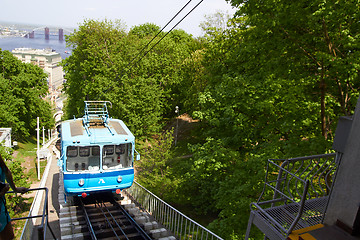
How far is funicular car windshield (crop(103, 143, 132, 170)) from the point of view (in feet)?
41.1

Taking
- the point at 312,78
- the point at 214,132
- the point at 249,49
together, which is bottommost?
the point at 214,132

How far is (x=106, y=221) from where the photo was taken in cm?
1104

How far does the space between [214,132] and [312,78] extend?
6439mm

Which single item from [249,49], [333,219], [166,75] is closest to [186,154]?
[166,75]

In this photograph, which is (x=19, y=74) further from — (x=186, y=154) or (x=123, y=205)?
(x=123, y=205)

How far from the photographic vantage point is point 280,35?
10094 mm

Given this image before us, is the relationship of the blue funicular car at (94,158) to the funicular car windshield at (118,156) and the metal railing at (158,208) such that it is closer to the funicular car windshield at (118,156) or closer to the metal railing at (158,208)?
the funicular car windshield at (118,156)

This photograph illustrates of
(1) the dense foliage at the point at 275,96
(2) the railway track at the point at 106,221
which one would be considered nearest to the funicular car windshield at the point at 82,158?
(2) the railway track at the point at 106,221

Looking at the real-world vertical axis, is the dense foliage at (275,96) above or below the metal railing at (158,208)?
above

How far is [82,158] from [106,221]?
9.45ft

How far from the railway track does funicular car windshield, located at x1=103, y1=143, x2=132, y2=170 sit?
169cm

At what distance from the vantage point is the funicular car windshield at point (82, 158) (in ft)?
38.8

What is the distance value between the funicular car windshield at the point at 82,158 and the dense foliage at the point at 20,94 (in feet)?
98.9

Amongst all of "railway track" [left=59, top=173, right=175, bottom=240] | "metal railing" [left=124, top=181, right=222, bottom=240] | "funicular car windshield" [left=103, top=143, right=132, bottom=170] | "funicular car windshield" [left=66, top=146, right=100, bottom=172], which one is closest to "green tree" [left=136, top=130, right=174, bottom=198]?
"metal railing" [left=124, top=181, right=222, bottom=240]
